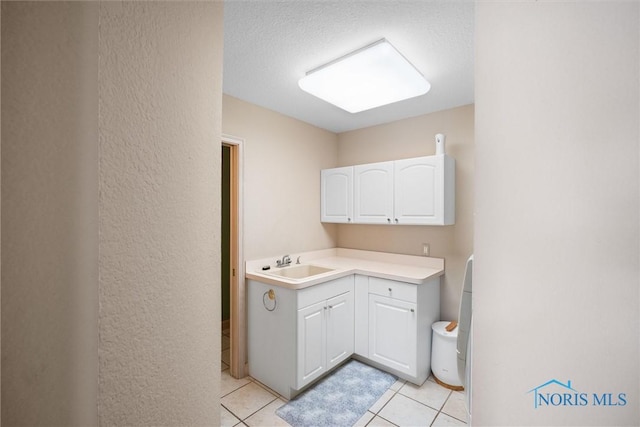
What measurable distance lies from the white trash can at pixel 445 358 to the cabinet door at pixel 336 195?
1.37 meters

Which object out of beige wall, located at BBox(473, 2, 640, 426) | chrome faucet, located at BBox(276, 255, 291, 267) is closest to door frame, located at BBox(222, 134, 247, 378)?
chrome faucet, located at BBox(276, 255, 291, 267)

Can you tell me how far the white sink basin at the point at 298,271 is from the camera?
2.60 m

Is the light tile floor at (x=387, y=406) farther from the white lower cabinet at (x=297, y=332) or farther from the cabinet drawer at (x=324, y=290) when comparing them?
the cabinet drawer at (x=324, y=290)

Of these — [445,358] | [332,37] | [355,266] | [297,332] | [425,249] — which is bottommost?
[445,358]

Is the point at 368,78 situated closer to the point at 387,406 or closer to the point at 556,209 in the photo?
the point at 556,209

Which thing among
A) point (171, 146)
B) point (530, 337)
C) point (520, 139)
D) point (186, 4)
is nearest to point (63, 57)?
point (171, 146)

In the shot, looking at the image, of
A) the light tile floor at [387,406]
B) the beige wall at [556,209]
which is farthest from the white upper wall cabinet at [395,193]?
the beige wall at [556,209]

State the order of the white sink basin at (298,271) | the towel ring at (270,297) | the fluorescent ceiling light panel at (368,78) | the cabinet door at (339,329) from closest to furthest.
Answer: the fluorescent ceiling light panel at (368,78) → the towel ring at (270,297) → the cabinet door at (339,329) → the white sink basin at (298,271)

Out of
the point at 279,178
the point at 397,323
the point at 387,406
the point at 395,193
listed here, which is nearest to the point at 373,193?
the point at 395,193

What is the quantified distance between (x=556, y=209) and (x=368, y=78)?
5.23 feet

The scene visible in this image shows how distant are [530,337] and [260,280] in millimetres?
2100

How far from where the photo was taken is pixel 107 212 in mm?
549

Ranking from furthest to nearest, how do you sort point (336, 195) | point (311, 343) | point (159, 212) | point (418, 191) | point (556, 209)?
point (336, 195)
point (418, 191)
point (311, 343)
point (159, 212)
point (556, 209)

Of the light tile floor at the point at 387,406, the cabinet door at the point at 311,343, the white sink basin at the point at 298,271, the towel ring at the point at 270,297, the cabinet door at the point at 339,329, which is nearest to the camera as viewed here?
the light tile floor at the point at 387,406
